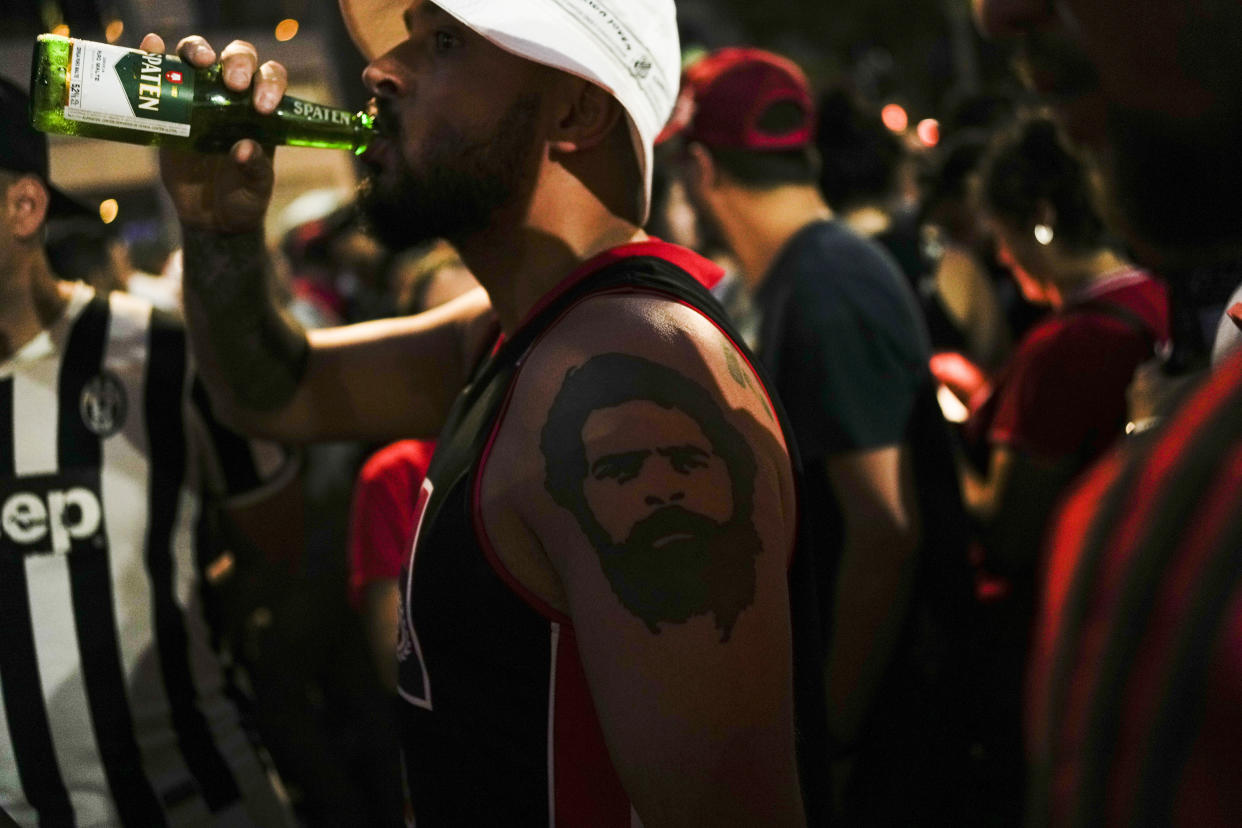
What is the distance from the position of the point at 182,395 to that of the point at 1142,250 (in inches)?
72.1

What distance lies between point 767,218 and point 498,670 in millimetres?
2077

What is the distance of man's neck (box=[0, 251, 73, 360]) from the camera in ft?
7.09

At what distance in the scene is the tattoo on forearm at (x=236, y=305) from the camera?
6.67 feet

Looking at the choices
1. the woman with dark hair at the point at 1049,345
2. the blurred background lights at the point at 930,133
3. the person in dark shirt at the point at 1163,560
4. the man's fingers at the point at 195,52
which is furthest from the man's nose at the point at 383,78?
the blurred background lights at the point at 930,133

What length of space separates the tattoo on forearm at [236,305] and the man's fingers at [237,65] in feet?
1.04

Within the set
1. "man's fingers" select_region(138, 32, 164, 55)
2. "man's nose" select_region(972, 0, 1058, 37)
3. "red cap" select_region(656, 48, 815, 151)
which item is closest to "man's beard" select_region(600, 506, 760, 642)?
"man's nose" select_region(972, 0, 1058, 37)

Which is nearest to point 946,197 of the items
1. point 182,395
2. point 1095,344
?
point 1095,344

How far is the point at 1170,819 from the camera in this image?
2.19 ft

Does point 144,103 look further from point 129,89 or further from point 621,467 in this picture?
point 621,467

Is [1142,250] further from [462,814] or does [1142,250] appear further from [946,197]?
[946,197]

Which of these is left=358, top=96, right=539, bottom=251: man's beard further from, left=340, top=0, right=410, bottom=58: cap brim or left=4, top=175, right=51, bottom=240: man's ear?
left=4, top=175, right=51, bottom=240: man's ear

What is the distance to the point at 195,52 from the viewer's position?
A: 1796 mm

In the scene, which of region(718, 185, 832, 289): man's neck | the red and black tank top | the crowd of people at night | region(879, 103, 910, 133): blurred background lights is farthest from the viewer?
region(879, 103, 910, 133): blurred background lights

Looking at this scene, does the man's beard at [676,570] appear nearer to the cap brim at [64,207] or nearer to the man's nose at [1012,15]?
the man's nose at [1012,15]
